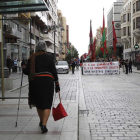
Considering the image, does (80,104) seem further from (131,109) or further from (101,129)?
(101,129)

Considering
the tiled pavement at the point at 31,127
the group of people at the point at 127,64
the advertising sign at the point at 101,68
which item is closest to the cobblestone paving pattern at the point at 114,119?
the tiled pavement at the point at 31,127

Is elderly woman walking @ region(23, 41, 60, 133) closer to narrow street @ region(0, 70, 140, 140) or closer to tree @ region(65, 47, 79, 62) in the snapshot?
narrow street @ region(0, 70, 140, 140)

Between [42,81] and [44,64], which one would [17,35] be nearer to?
[44,64]

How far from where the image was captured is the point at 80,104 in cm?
791

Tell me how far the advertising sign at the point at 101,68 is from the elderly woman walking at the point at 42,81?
21983 millimetres

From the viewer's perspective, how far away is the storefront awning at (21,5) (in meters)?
7.18

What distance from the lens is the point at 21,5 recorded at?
24.4 ft

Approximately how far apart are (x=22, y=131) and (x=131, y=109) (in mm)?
3597

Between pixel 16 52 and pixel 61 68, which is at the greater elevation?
pixel 16 52

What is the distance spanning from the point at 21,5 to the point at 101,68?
19.8 meters

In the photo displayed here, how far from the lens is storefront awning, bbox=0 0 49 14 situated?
23.6ft

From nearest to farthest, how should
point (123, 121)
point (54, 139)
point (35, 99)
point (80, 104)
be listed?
point (54, 139) → point (35, 99) → point (123, 121) → point (80, 104)

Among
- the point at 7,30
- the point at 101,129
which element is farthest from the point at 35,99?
the point at 7,30

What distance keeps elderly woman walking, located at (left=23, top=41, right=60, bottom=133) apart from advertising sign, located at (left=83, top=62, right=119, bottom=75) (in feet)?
72.1
